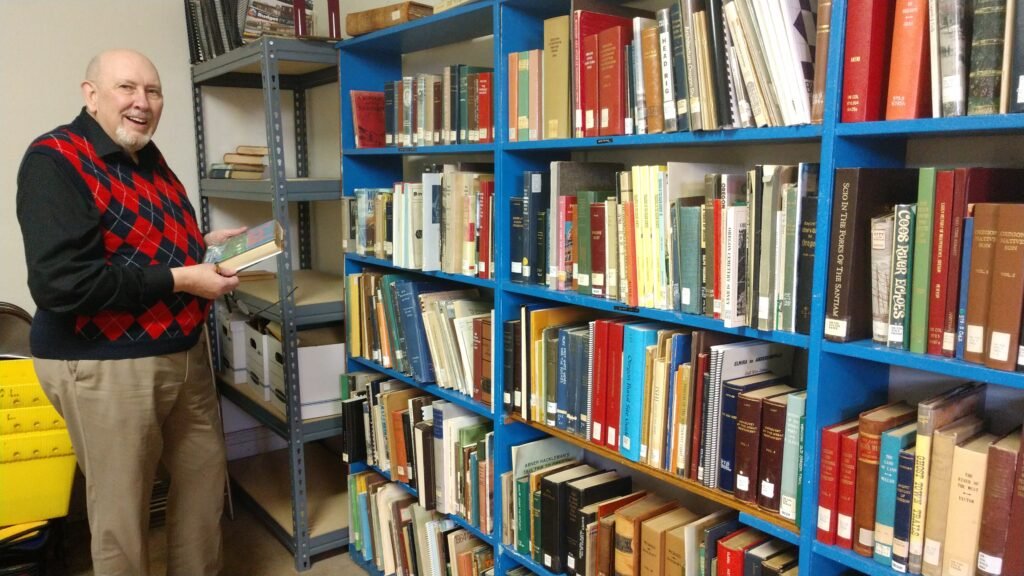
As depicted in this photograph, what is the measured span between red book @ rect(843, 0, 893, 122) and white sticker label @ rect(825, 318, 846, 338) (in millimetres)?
328

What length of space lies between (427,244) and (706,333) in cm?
94

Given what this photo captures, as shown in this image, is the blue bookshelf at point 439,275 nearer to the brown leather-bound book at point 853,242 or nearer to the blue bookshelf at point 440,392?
the blue bookshelf at point 440,392

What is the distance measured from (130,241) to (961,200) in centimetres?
193

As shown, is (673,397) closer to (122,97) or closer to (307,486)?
(122,97)

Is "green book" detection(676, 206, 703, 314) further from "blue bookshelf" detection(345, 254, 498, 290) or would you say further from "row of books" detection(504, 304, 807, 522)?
"blue bookshelf" detection(345, 254, 498, 290)

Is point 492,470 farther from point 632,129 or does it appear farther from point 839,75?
point 839,75

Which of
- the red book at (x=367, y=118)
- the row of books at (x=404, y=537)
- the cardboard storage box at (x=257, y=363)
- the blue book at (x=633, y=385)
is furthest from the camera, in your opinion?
the cardboard storage box at (x=257, y=363)

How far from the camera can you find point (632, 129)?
1577 millimetres

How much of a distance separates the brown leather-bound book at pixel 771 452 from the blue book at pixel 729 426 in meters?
0.06

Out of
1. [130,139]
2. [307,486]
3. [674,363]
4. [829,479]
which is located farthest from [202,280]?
[829,479]

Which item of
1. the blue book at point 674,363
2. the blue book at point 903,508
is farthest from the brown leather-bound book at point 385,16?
the blue book at point 903,508

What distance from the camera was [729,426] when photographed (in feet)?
4.71

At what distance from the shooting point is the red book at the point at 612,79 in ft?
5.14

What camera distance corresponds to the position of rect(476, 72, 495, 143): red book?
199cm
